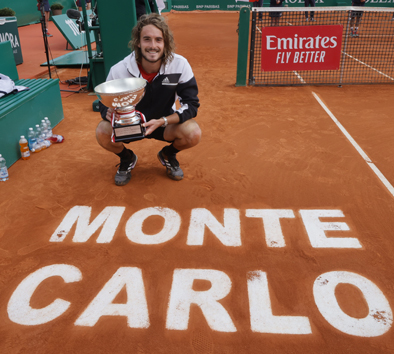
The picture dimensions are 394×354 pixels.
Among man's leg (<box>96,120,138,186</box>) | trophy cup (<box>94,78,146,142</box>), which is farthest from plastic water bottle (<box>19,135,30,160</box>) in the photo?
trophy cup (<box>94,78,146,142</box>)

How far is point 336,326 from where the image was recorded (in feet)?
7.90

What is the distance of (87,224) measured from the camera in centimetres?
347

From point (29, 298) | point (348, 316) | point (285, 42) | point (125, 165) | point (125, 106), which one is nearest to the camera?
point (348, 316)

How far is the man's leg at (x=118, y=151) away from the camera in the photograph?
3.86 metres

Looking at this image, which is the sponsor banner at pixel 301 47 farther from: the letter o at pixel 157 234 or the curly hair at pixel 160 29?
the letter o at pixel 157 234

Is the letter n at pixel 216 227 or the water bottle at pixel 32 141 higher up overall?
the water bottle at pixel 32 141

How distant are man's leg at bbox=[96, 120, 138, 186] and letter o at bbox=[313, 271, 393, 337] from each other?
2.36 m

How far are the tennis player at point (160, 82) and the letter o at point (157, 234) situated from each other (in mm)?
775

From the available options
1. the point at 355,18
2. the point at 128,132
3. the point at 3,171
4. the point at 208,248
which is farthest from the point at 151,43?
the point at 355,18

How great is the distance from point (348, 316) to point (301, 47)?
21.2 feet

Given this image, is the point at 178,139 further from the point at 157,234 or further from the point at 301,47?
the point at 301,47

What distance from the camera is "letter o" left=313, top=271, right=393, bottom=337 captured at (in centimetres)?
239

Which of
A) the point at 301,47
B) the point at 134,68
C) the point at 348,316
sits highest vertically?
the point at 134,68

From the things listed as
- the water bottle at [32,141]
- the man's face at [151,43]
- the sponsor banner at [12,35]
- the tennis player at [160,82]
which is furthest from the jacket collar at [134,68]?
the sponsor banner at [12,35]
